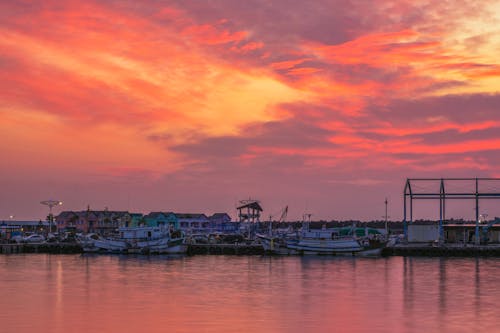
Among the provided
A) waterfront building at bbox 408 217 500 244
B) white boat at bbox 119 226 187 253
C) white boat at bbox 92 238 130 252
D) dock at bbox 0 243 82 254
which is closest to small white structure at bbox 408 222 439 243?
waterfront building at bbox 408 217 500 244

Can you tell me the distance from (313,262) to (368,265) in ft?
29.8

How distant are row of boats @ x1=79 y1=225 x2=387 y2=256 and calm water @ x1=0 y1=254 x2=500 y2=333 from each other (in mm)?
22965

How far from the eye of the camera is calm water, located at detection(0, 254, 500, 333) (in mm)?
44719

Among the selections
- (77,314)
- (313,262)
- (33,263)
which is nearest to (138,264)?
(33,263)

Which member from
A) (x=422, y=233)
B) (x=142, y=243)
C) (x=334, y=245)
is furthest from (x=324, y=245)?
(x=142, y=243)

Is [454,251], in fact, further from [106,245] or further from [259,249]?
[106,245]

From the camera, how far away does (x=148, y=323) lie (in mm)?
45031

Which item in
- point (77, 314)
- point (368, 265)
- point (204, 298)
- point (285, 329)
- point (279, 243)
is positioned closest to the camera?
point (285, 329)

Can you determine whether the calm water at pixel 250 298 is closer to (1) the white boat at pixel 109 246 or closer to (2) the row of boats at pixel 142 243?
(2) the row of boats at pixel 142 243

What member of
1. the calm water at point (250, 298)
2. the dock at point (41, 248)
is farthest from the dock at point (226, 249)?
the calm water at point (250, 298)

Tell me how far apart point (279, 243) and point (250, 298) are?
221 feet

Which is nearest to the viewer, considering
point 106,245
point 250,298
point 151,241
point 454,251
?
point 250,298

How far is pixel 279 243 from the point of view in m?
126

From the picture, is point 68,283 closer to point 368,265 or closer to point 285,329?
point 285,329
